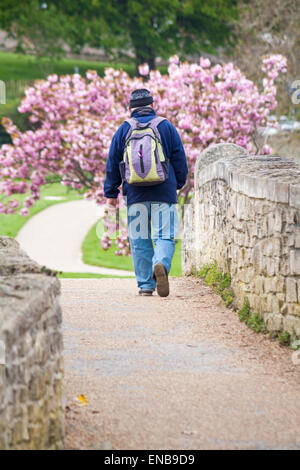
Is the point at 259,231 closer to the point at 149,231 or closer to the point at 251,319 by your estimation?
the point at 251,319

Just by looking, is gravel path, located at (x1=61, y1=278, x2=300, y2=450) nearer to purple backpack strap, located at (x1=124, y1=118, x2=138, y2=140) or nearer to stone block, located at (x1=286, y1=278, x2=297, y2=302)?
stone block, located at (x1=286, y1=278, x2=297, y2=302)

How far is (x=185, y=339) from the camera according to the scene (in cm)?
540

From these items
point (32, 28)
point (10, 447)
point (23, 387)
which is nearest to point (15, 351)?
point (23, 387)

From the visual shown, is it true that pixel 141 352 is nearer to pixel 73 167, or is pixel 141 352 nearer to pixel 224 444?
pixel 224 444

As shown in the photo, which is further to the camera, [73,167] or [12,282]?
[73,167]

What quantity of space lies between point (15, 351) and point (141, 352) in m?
2.15

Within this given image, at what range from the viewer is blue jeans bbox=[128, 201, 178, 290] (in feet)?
22.6

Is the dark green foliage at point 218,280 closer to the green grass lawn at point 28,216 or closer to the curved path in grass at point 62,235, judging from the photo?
the curved path in grass at point 62,235

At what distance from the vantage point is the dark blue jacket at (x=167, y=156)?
6754 millimetres

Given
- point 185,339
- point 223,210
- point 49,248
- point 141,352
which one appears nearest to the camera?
point 141,352

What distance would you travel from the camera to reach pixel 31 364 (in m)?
3.00

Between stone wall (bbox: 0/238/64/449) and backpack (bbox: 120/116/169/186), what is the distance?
10.4 feet

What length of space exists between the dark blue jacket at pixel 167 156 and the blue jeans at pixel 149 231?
0.23 feet

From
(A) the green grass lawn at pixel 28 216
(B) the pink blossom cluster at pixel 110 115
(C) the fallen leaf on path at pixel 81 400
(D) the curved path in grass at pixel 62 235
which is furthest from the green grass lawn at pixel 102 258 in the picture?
(C) the fallen leaf on path at pixel 81 400
